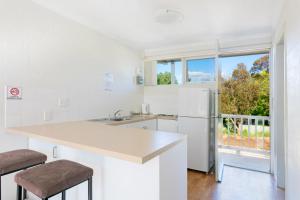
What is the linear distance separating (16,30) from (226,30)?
285 cm

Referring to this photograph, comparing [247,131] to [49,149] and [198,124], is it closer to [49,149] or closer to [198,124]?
[198,124]

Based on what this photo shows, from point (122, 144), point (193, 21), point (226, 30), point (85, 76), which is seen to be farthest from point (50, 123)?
point (226, 30)

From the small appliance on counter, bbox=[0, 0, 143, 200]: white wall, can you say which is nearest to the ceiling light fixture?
bbox=[0, 0, 143, 200]: white wall

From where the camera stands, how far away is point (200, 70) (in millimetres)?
3738

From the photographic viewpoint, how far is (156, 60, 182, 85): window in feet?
13.1

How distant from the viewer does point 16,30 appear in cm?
207

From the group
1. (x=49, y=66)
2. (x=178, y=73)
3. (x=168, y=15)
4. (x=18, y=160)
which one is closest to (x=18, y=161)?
(x=18, y=160)

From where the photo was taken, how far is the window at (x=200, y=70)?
3.61 m

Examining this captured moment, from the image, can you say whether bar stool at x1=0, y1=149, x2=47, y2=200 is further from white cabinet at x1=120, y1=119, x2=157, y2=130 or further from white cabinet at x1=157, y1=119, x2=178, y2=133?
white cabinet at x1=157, y1=119, x2=178, y2=133

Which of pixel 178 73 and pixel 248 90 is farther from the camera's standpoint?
pixel 248 90

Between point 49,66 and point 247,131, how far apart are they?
4042 millimetres

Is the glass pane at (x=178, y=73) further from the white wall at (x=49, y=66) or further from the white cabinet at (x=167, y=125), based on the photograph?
the white wall at (x=49, y=66)

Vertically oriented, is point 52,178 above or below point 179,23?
below

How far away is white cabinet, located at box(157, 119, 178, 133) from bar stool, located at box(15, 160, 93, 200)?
7.72ft
